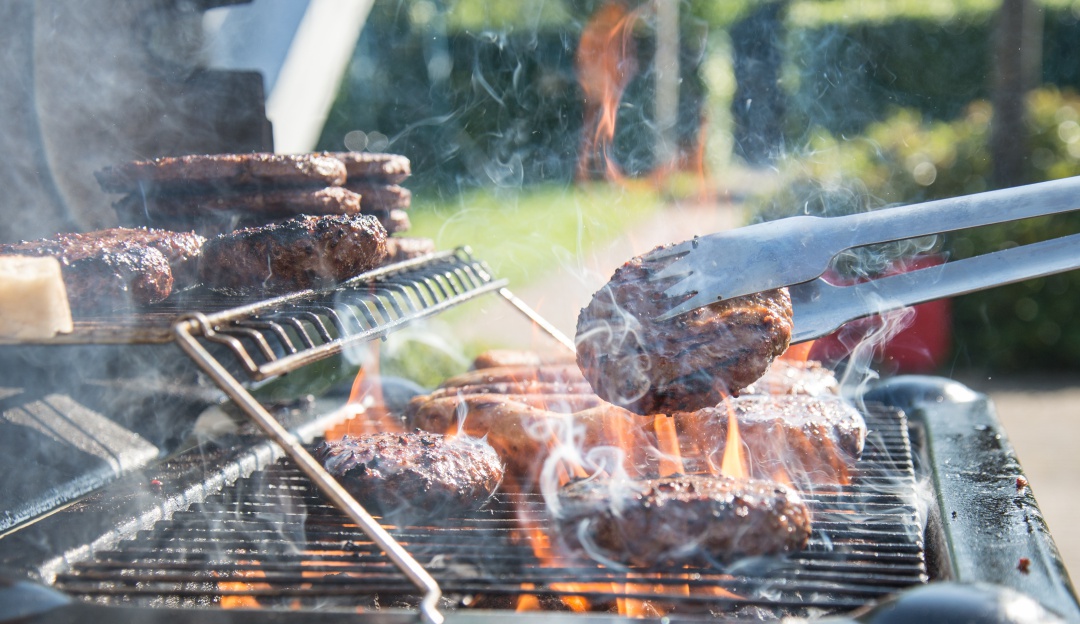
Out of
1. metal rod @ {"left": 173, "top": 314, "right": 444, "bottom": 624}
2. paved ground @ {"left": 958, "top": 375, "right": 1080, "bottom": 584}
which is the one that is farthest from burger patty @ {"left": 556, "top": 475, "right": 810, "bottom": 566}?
paved ground @ {"left": 958, "top": 375, "right": 1080, "bottom": 584}

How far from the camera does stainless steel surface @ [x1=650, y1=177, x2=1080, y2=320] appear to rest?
244 cm

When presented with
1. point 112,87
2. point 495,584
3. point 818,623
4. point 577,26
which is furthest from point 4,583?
point 577,26

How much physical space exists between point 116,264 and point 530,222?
43.3 ft

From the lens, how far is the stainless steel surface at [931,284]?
8.93 feet

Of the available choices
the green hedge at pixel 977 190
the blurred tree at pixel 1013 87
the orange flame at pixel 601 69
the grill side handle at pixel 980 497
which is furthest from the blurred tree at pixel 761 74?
the grill side handle at pixel 980 497

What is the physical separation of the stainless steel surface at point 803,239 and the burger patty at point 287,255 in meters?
1.12

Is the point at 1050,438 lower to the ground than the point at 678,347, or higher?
higher

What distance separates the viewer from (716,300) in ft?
8.02

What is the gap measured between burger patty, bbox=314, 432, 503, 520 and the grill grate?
0.07 m

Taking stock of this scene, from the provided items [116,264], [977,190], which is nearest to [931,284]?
[116,264]

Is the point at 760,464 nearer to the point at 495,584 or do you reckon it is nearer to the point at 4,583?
the point at 495,584

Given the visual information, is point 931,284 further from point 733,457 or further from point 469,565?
point 469,565

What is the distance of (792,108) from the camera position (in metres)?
16.4

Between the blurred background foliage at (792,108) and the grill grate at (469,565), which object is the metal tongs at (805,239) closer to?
the grill grate at (469,565)
